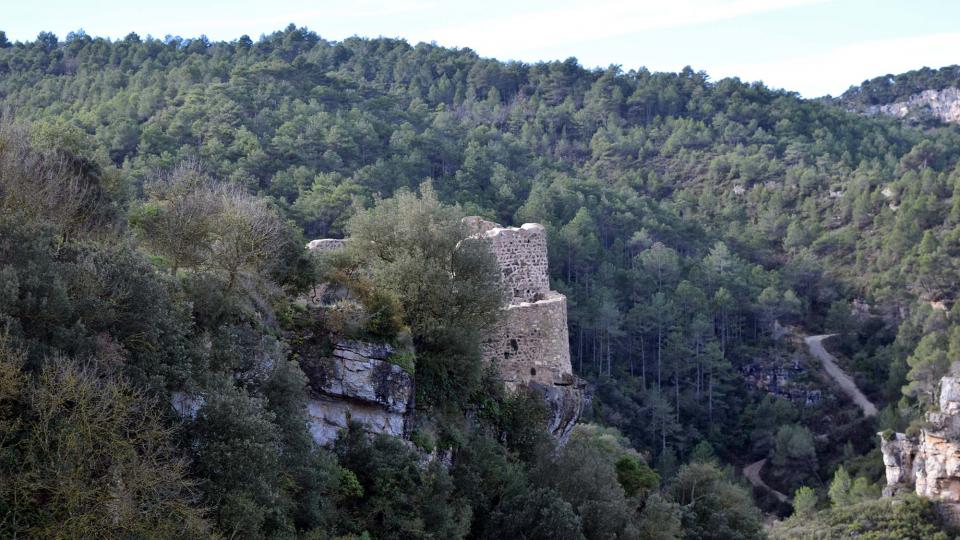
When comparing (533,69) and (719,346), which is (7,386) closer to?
(719,346)

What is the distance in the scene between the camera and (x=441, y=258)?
810 inches

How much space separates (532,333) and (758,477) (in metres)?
39.2

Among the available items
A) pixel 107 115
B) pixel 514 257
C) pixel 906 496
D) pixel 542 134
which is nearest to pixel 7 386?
pixel 514 257

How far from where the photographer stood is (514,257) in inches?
907

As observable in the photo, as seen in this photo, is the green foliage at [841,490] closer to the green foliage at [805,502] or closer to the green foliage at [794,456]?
the green foliage at [805,502]

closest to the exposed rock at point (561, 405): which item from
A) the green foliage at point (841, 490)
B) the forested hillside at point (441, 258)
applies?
the forested hillside at point (441, 258)

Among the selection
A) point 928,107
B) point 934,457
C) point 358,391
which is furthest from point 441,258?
point 928,107

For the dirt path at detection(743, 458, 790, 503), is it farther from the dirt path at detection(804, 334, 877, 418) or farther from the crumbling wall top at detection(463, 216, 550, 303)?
the crumbling wall top at detection(463, 216, 550, 303)

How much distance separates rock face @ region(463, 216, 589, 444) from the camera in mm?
22125

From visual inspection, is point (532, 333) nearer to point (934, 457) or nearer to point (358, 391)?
point (358, 391)

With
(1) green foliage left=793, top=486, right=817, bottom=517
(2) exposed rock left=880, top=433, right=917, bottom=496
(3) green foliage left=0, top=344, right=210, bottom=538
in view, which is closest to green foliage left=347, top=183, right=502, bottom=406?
(3) green foliage left=0, top=344, right=210, bottom=538

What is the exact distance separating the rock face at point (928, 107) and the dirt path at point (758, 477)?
287 feet

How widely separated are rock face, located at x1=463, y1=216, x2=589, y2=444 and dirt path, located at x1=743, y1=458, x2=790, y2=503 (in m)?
35.6

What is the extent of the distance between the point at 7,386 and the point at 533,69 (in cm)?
11066
